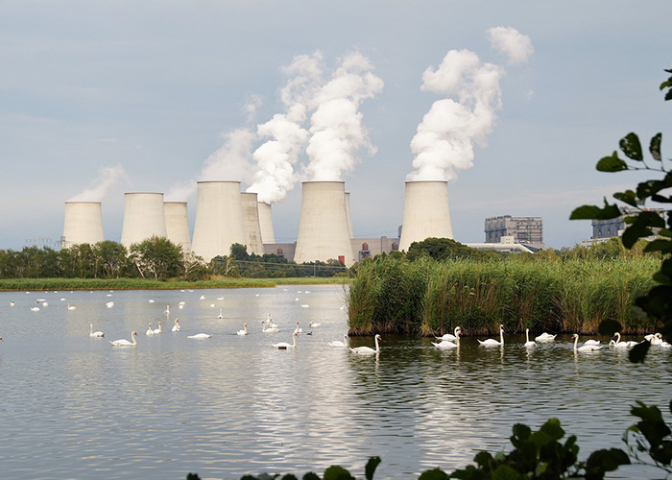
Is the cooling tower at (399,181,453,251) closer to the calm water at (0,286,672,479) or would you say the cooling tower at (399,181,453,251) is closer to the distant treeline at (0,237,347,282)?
the distant treeline at (0,237,347,282)

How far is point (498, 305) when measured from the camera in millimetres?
18484

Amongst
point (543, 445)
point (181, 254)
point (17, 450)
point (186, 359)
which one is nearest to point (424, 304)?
point (186, 359)

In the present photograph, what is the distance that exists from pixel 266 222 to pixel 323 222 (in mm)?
25628

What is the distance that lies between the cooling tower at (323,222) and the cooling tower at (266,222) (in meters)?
19.0

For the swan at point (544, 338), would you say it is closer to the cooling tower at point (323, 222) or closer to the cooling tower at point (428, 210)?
the cooling tower at point (428, 210)

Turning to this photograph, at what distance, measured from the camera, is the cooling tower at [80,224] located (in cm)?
6475

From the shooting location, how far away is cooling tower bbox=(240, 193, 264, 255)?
72.3m

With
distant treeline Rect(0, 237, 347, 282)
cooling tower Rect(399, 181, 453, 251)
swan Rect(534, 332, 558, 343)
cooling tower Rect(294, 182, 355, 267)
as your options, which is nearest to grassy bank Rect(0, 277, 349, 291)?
distant treeline Rect(0, 237, 347, 282)

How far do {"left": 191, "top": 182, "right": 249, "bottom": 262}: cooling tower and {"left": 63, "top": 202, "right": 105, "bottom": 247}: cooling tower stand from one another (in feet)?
24.8

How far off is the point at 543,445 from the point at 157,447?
269 inches

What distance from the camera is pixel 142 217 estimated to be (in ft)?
A: 209

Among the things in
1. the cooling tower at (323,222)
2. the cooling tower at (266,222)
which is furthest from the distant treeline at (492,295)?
the cooling tower at (266,222)

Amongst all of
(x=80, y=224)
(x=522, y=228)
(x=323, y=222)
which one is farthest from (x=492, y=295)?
(x=522, y=228)

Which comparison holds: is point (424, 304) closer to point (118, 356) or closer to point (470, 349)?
point (470, 349)
